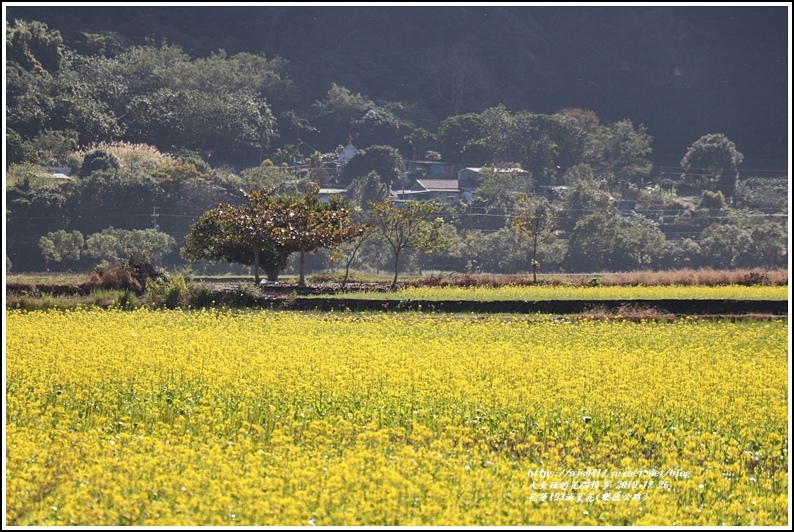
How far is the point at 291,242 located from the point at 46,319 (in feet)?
42.5

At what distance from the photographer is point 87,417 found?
47.2ft

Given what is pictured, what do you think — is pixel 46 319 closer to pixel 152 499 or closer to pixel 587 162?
pixel 152 499

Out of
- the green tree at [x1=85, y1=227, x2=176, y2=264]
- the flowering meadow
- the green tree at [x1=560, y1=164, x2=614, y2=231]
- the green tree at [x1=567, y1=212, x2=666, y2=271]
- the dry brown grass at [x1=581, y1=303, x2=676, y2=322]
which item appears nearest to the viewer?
the flowering meadow

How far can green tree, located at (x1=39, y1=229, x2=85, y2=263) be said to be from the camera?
61562 millimetres

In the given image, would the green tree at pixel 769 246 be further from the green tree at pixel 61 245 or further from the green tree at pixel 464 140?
the green tree at pixel 61 245

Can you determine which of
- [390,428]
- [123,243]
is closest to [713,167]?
[123,243]

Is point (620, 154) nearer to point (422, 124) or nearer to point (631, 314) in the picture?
point (422, 124)

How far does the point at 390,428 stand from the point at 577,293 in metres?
18.2

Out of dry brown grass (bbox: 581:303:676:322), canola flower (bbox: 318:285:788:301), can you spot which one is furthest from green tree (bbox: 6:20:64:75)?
dry brown grass (bbox: 581:303:676:322)

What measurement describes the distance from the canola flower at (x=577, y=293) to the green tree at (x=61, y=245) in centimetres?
3262

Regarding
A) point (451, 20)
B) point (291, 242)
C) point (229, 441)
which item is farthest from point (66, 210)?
point (451, 20)

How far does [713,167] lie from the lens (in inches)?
4048

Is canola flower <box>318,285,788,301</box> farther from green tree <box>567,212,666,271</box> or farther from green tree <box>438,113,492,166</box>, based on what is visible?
green tree <box>438,113,492,166</box>

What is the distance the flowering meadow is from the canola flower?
7.31 m
